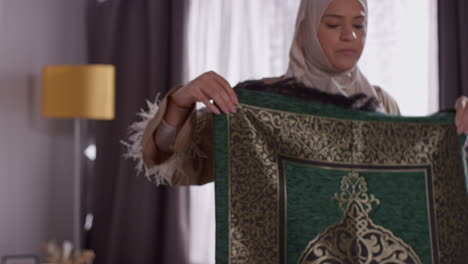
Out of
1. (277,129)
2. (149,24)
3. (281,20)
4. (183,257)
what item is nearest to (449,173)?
(277,129)

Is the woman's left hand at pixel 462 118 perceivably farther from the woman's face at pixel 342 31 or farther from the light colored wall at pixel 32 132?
the light colored wall at pixel 32 132

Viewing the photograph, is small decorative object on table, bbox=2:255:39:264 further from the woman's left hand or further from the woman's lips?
the woman's left hand

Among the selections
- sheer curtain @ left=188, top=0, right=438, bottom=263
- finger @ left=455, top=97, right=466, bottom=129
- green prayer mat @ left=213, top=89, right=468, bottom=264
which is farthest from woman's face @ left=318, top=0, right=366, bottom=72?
sheer curtain @ left=188, top=0, right=438, bottom=263

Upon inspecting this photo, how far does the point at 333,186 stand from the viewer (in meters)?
1.32

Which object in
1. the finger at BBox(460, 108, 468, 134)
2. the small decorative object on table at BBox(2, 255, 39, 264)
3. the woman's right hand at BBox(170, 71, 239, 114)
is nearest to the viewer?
the woman's right hand at BBox(170, 71, 239, 114)

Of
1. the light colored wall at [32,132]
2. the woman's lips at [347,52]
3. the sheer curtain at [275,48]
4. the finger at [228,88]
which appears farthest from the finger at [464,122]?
the light colored wall at [32,132]

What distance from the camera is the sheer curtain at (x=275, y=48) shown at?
9.55 feet

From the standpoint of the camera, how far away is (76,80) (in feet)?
9.84

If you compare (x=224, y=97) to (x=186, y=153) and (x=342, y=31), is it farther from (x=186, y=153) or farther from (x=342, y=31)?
(x=342, y=31)

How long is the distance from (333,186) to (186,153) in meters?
0.41

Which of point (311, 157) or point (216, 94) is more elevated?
point (216, 94)

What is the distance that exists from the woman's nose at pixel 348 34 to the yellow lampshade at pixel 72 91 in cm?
193

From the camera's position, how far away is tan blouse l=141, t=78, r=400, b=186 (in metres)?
1.28

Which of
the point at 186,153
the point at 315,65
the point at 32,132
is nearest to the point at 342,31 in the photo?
the point at 315,65
